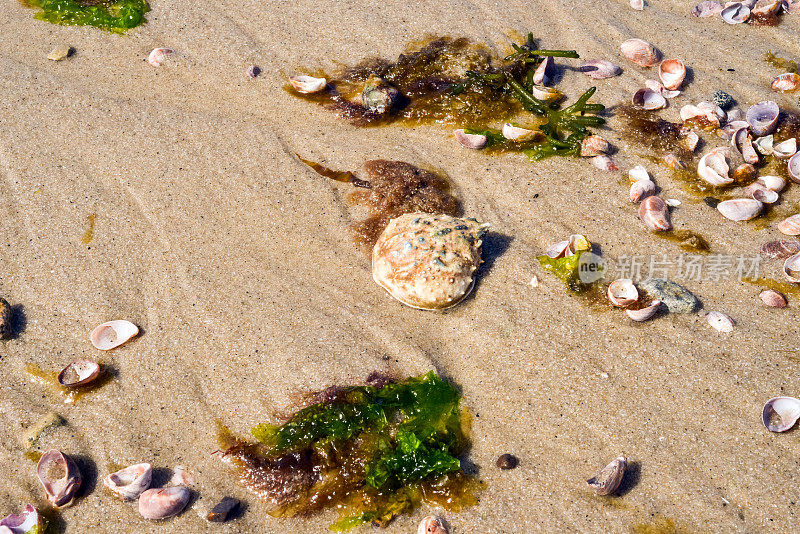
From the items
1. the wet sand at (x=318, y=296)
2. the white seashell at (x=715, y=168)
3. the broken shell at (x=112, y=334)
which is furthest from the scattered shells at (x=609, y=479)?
the broken shell at (x=112, y=334)

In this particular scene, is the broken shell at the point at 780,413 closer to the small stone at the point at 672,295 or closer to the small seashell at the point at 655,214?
the small stone at the point at 672,295

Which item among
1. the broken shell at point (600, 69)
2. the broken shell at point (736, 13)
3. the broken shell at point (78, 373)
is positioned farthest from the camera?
the broken shell at point (736, 13)

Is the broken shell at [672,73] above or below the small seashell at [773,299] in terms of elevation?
above

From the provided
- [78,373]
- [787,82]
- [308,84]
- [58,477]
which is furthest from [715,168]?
[58,477]

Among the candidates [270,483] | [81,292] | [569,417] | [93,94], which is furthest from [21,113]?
[569,417]

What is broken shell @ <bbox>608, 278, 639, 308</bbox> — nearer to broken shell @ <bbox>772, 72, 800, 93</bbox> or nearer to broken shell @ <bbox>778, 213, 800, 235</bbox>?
broken shell @ <bbox>778, 213, 800, 235</bbox>

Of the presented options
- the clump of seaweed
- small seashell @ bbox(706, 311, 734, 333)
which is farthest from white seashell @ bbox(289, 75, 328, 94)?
small seashell @ bbox(706, 311, 734, 333)

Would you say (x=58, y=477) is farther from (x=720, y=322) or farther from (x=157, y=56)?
(x=720, y=322)
